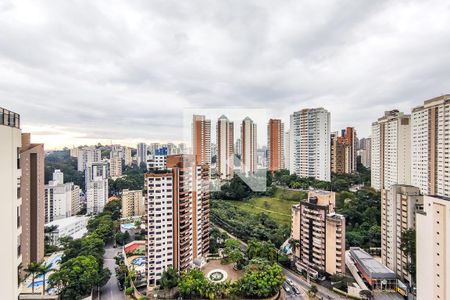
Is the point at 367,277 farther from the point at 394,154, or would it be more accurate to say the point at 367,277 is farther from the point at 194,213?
→ the point at 394,154

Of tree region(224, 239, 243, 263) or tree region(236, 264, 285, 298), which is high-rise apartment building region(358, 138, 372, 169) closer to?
tree region(224, 239, 243, 263)

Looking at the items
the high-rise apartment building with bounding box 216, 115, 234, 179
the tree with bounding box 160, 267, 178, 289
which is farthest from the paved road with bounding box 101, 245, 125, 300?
the high-rise apartment building with bounding box 216, 115, 234, 179

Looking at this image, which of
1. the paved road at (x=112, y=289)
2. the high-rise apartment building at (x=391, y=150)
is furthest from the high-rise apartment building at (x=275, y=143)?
the paved road at (x=112, y=289)

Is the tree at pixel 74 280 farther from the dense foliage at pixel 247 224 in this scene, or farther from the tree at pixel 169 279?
the dense foliage at pixel 247 224

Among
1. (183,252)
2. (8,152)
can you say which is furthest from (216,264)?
(8,152)

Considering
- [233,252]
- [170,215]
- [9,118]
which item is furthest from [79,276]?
[9,118]

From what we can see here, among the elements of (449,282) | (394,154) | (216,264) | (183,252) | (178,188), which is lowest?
(216,264)
